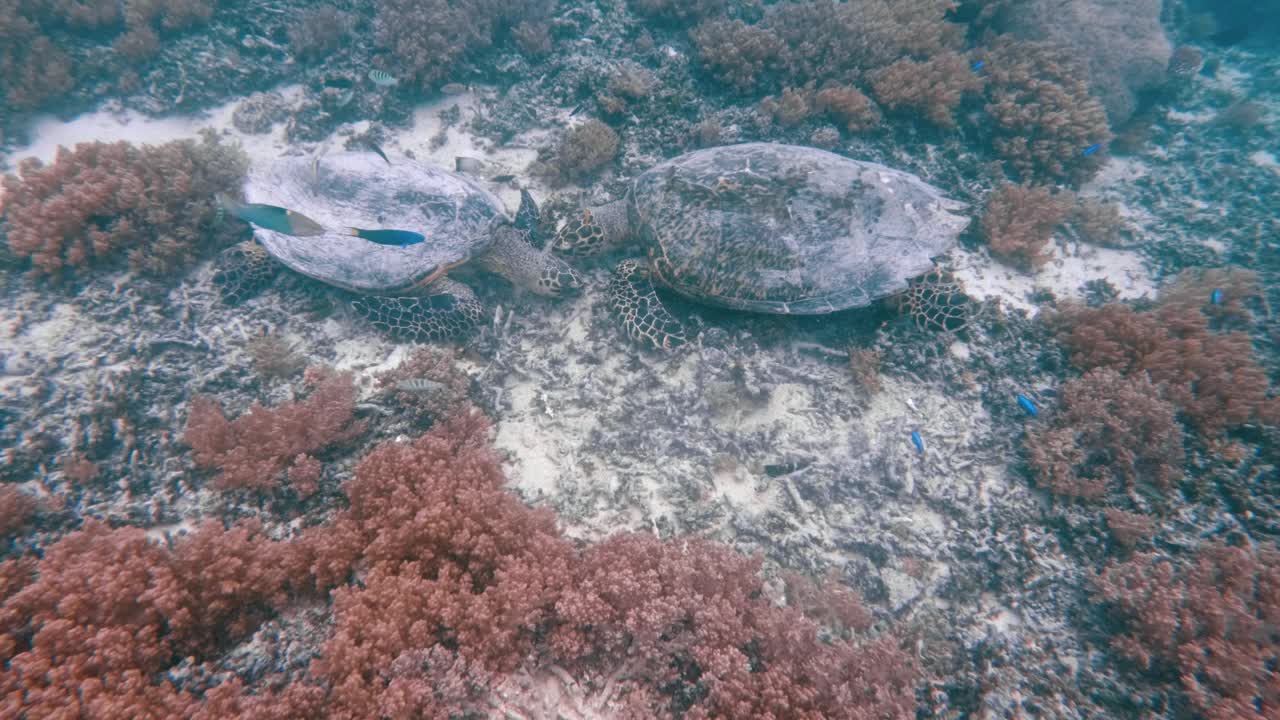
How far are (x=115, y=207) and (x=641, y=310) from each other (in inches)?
229

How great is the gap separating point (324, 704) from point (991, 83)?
10671mm

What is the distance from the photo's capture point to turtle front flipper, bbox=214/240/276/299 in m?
4.80

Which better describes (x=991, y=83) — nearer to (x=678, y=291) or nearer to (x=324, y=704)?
(x=678, y=291)

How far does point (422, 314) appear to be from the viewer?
4.85 m

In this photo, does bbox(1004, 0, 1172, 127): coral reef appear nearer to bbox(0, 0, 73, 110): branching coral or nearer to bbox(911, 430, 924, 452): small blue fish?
bbox(911, 430, 924, 452): small blue fish

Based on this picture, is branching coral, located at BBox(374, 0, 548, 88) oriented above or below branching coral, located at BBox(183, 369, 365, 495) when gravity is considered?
above

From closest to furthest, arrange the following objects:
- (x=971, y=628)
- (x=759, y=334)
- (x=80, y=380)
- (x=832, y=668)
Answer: (x=832, y=668) → (x=971, y=628) → (x=80, y=380) → (x=759, y=334)

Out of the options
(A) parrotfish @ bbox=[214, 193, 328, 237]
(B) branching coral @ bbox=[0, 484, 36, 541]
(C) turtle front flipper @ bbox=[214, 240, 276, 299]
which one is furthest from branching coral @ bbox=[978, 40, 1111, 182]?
(B) branching coral @ bbox=[0, 484, 36, 541]

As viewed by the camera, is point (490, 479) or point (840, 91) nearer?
point (490, 479)

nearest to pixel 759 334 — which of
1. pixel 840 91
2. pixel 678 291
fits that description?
pixel 678 291

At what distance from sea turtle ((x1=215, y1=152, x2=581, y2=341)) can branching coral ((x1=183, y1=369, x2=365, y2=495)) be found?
127cm

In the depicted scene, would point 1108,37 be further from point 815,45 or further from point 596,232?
point 596,232

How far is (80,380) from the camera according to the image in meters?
3.85

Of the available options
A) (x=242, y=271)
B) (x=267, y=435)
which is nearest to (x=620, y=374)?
(x=267, y=435)
